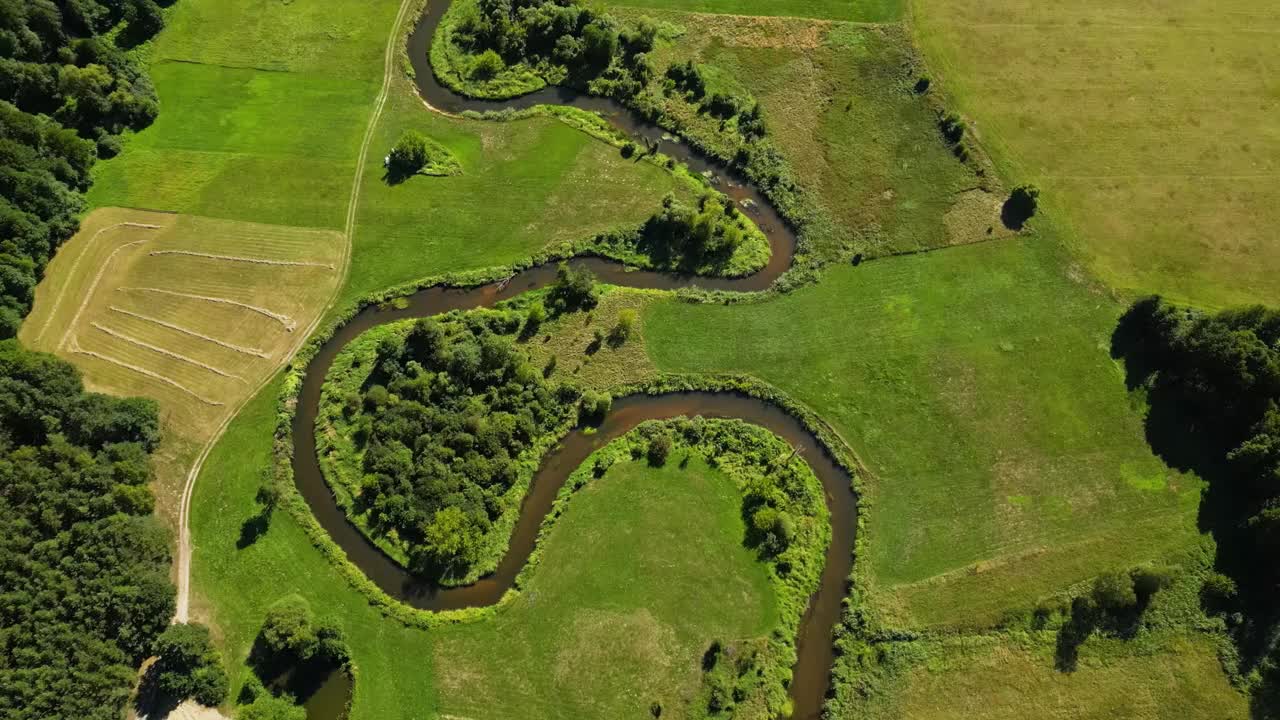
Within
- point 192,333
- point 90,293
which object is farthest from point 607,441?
point 90,293

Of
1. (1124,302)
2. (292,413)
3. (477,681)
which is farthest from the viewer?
(1124,302)

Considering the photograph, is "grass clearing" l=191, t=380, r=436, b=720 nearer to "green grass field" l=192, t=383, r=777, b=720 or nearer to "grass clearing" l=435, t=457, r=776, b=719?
"green grass field" l=192, t=383, r=777, b=720

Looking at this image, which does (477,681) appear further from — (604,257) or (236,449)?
(604,257)

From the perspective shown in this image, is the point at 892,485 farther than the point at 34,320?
No

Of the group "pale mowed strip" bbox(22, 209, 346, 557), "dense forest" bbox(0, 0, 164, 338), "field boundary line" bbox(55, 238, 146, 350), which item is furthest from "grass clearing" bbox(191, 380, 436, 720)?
"dense forest" bbox(0, 0, 164, 338)

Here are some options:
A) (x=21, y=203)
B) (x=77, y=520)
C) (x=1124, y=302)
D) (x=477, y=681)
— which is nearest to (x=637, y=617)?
(x=477, y=681)


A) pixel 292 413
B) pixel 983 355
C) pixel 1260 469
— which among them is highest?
pixel 983 355
